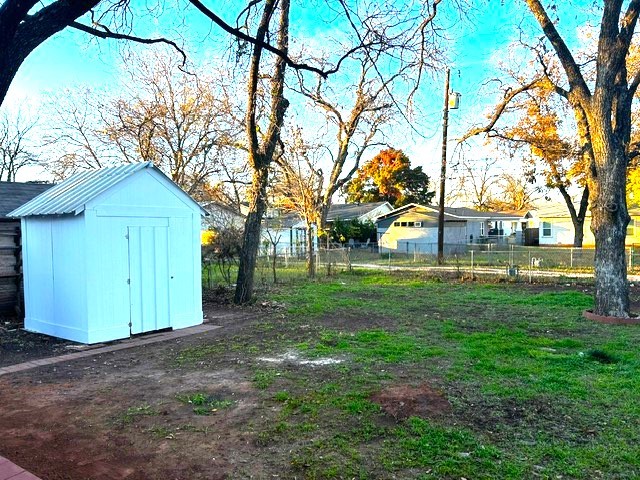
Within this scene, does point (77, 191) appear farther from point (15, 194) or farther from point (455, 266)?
→ point (455, 266)

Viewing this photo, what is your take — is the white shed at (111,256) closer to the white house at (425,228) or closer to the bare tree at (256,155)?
the bare tree at (256,155)

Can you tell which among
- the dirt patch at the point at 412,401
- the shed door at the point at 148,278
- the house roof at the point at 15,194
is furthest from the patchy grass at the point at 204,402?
the house roof at the point at 15,194

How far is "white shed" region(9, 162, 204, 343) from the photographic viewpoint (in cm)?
756

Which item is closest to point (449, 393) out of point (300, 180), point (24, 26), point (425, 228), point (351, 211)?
point (24, 26)

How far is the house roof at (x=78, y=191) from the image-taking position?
7582mm

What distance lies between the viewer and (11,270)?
9.77m

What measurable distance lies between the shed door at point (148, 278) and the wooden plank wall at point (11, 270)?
3597mm

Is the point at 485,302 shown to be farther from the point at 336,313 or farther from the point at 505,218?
the point at 505,218

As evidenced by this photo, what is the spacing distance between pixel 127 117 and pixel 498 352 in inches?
677

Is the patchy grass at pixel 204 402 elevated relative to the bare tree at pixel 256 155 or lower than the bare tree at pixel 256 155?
lower

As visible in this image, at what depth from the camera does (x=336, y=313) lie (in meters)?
10.2

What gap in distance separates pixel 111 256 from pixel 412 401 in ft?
18.7

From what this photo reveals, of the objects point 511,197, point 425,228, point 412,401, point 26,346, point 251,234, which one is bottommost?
point 26,346

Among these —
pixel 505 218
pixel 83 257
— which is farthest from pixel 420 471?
pixel 505 218
